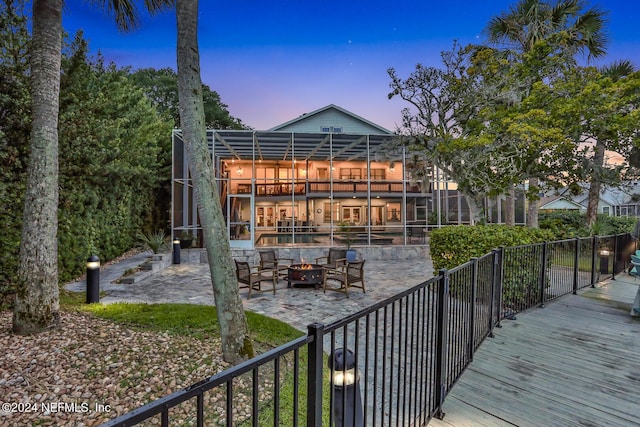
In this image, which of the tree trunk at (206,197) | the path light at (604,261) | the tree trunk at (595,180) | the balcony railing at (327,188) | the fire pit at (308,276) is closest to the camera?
the tree trunk at (206,197)

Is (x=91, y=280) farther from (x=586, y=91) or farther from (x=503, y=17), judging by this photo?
(x=503, y=17)

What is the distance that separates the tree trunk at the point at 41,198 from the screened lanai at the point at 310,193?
7956 mm

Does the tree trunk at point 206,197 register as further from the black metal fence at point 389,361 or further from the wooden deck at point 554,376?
the wooden deck at point 554,376

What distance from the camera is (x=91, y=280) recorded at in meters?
6.30

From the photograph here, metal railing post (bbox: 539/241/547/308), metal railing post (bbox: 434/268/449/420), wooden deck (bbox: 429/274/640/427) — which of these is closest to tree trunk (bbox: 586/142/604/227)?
metal railing post (bbox: 539/241/547/308)

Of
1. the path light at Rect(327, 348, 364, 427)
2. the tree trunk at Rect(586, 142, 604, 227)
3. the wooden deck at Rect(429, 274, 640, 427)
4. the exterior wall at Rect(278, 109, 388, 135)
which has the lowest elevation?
the wooden deck at Rect(429, 274, 640, 427)

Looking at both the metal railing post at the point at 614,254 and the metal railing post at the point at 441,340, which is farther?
the metal railing post at the point at 614,254

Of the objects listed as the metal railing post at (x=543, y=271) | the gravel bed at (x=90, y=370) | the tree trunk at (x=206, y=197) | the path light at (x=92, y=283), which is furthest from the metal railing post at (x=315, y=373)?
the path light at (x=92, y=283)

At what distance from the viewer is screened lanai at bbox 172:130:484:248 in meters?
14.4

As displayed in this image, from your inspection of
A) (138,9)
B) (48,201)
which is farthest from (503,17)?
(48,201)

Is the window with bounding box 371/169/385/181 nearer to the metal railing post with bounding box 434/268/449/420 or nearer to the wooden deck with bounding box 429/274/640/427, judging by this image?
the wooden deck with bounding box 429/274/640/427

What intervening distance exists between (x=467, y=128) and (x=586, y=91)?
2.86 metres

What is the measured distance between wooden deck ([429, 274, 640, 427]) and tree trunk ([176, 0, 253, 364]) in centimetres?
239

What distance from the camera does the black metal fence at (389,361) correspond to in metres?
1.29
